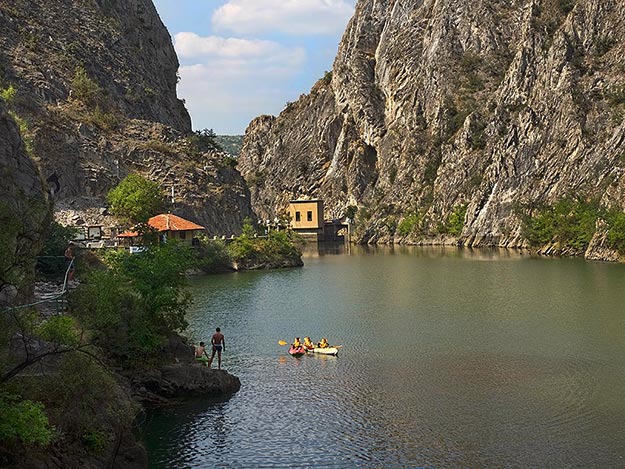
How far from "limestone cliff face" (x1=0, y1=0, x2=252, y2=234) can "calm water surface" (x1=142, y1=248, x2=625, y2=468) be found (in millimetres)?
35469

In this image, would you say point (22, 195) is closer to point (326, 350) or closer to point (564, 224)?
point (326, 350)

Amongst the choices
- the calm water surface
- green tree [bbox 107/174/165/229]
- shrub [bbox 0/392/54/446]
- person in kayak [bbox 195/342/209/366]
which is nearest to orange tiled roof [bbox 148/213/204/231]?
green tree [bbox 107/174/165/229]

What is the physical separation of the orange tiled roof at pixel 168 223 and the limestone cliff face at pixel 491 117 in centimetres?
6435

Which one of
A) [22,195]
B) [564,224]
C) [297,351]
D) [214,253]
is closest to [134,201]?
[214,253]

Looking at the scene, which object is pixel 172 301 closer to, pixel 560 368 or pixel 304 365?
pixel 304 365

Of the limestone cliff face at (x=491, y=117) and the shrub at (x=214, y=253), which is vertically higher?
the limestone cliff face at (x=491, y=117)

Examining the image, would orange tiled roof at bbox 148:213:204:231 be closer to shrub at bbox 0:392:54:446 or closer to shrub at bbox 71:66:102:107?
shrub at bbox 71:66:102:107

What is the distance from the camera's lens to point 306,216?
17425cm

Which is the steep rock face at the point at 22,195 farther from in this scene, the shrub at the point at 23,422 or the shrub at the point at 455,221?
the shrub at the point at 455,221

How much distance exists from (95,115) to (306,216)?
76.8 m

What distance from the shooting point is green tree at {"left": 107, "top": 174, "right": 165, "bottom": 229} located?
86250mm

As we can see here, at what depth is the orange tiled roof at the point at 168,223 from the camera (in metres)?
85.3

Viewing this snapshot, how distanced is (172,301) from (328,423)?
9244 mm

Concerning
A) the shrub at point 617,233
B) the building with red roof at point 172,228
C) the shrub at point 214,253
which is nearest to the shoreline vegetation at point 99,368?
the building with red roof at point 172,228
